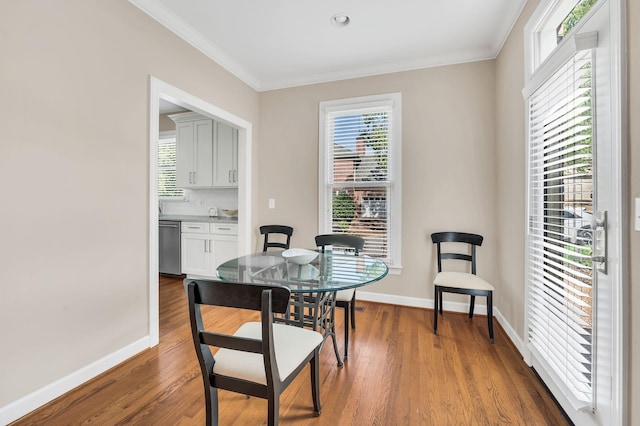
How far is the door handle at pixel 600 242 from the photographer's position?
1.27m

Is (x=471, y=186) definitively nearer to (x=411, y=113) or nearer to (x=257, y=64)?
(x=411, y=113)

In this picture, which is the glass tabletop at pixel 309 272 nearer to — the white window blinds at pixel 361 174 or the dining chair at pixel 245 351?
the dining chair at pixel 245 351

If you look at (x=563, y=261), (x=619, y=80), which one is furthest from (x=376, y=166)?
(x=619, y=80)

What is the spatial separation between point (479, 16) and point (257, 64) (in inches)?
89.2

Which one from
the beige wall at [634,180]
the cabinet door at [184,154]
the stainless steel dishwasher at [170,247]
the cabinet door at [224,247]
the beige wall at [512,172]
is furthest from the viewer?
the cabinet door at [184,154]

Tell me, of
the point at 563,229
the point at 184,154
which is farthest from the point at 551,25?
the point at 184,154

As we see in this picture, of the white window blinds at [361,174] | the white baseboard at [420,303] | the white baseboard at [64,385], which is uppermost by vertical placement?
the white window blinds at [361,174]

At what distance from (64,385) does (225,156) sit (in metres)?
3.17

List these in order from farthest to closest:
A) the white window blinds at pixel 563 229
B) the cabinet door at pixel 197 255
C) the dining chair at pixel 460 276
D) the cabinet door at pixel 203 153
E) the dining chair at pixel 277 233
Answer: the cabinet door at pixel 203 153 → the cabinet door at pixel 197 255 → the dining chair at pixel 277 233 → the dining chair at pixel 460 276 → the white window blinds at pixel 563 229

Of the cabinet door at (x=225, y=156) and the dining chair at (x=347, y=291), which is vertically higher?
the cabinet door at (x=225, y=156)

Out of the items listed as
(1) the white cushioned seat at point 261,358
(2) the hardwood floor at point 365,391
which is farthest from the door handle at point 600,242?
(1) the white cushioned seat at point 261,358

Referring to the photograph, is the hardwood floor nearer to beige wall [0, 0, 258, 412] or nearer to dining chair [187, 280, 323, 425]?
beige wall [0, 0, 258, 412]

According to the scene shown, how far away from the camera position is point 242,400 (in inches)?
67.9

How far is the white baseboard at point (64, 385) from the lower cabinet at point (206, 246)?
1747mm
